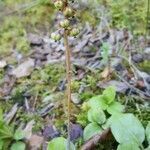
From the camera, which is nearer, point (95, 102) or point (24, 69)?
point (95, 102)

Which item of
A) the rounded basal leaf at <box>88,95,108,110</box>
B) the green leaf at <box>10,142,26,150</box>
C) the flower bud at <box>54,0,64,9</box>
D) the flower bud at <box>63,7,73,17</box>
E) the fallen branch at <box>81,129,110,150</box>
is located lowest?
the green leaf at <box>10,142,26,150</box>

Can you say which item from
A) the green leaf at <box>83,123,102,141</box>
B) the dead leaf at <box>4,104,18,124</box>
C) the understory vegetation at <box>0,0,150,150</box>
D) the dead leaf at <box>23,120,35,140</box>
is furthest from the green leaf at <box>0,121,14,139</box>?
the green leaf at <box>83,123,102,141</box>

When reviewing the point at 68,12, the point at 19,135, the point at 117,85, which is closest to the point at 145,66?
the point at 117,85

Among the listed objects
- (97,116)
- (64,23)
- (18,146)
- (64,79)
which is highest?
(64,23)

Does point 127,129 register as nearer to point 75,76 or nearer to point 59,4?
point 75,76

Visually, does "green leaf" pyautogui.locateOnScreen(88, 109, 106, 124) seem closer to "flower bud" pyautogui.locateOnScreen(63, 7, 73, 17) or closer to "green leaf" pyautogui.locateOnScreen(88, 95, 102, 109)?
"green leaf" pyautogui.locateOnScreen(88, 95, 102, 109)

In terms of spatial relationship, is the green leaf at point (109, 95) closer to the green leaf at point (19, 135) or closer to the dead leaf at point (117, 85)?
the dead leaf at point (117, 85)
